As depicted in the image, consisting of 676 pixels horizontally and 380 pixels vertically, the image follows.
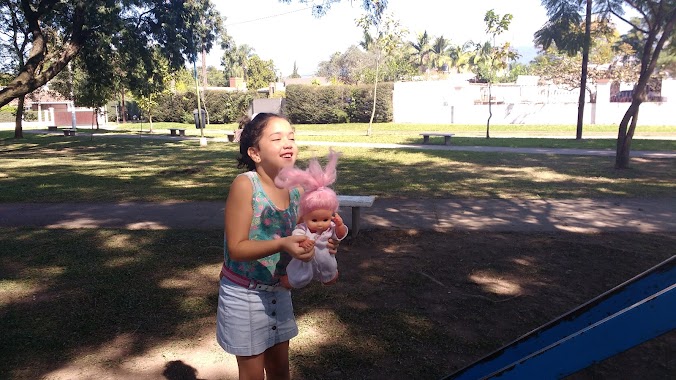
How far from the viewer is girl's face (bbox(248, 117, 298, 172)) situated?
228 cm

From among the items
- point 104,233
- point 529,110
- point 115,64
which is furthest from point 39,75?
point 529,110

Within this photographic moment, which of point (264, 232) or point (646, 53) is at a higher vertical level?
point (646, 53)

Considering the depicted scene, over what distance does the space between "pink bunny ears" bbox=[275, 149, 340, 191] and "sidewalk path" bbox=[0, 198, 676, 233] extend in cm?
486

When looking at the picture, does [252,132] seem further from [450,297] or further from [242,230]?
[450,297]

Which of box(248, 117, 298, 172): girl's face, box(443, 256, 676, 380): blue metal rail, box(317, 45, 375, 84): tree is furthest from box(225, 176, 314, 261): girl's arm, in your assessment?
box(317, 45, 375, 84): tree

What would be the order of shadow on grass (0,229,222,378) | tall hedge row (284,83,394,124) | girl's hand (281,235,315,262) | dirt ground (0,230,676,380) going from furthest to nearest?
tall hedge row (284,83,394,124)
shadow on grass (0,229,222,378)
dirt ground (0,230,676,380)
girl's hand (281,235,315,262)

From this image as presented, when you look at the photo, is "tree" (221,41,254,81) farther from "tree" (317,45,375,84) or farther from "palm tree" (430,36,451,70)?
"palm tree" (430,36,451,70)

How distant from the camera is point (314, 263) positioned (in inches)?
86.1

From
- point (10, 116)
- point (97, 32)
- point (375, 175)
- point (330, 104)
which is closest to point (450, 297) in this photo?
point (375, 175)

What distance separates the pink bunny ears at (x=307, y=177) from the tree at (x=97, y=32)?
14948 mm

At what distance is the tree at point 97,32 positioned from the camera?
1584 centimetres

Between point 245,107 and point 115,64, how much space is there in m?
20.6

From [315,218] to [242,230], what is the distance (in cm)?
31

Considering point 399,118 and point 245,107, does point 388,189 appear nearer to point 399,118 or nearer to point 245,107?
point 399,118
